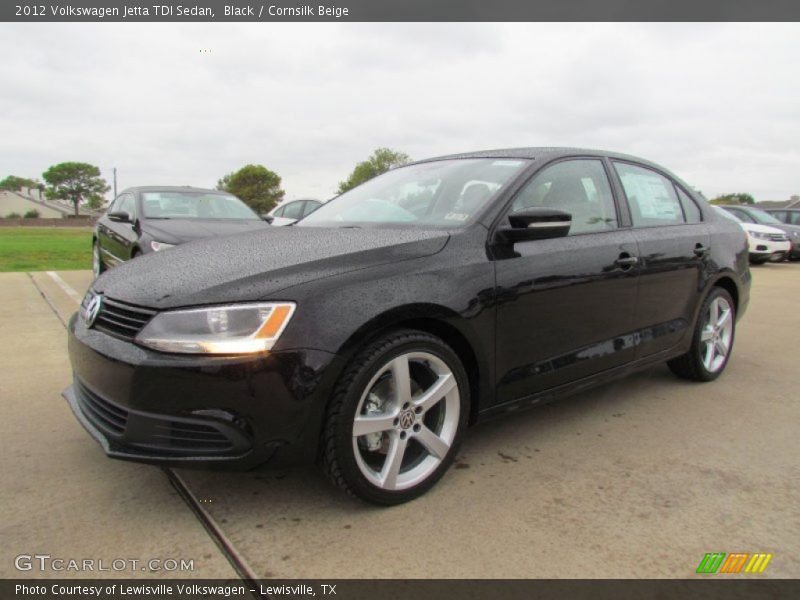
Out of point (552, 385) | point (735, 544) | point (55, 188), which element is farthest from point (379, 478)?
point (55, 188)

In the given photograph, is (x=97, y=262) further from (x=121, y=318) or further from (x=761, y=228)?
(x=761, y=228)

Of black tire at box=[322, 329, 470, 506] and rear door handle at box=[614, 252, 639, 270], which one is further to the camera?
rear door handle at box=[614, 252, 639, 270]

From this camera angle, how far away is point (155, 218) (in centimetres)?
687

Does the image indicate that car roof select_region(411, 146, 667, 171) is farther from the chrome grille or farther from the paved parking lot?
the chrome grille

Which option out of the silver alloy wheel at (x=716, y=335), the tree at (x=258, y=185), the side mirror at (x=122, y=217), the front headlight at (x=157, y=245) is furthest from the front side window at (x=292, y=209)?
the tree at (x=258, y=185)

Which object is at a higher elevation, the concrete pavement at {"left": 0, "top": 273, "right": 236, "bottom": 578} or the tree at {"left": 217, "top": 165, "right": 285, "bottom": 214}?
Result: the tree at {"left": 217, "top": 165, "right": 285, "bottom": 214}

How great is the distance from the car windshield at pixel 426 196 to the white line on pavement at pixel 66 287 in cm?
439

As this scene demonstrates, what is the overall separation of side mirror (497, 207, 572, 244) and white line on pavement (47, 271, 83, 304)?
5506 mm

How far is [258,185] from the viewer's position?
76438 millimetres

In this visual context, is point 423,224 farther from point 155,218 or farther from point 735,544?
point 155,218

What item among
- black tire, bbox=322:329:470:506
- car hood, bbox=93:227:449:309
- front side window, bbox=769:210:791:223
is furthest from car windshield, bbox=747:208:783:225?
black tire, bbox=322:329:470:506

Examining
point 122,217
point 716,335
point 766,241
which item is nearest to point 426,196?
point 716,335

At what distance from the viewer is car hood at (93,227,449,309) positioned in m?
2.07

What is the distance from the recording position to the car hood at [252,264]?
207 centimetres
